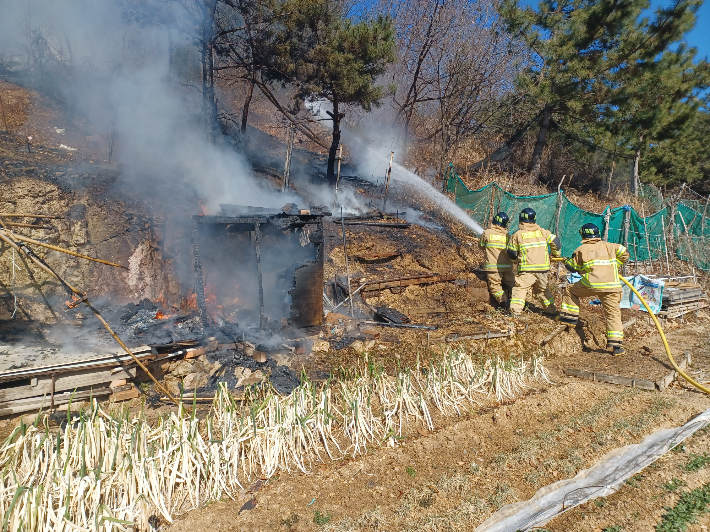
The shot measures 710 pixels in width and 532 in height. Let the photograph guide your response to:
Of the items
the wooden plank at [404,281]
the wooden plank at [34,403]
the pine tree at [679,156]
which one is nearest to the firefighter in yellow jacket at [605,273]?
the wooden plank at [404,281]

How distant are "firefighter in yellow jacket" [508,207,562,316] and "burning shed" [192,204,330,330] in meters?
3.59

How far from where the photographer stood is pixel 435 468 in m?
4.09

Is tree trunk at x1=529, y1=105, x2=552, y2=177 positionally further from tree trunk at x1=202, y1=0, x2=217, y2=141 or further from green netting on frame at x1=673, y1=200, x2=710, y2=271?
tree trunk at x1=202, y1=0, x2=217, y2=141

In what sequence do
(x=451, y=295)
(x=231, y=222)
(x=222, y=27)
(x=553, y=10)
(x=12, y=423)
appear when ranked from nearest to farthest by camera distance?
(x=12, y=423) → (x=231, y=222) → (x=451, y=295) → (x=222, y=27) → (x=553, y=10)

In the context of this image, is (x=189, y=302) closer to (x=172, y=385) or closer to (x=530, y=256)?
(x=172, y=385)

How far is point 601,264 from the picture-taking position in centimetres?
709

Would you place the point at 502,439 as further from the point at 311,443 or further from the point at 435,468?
the point at 311,443

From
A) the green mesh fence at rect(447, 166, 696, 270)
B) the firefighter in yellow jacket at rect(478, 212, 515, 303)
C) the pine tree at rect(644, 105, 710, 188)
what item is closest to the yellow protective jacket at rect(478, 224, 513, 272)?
the firefighter in yellow jacket at rect(478, 212, 515, 303)

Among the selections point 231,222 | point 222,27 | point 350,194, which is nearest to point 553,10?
point 350,194

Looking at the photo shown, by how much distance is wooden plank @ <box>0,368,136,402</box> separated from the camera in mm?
4941

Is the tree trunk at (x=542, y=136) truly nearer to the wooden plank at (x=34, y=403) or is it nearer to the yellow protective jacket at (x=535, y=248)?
the yellow protective jacket at (x=535, y=248)

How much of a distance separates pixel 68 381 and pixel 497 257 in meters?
7.30

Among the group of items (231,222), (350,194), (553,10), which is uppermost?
(553,10)

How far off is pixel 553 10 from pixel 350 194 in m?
9.96
